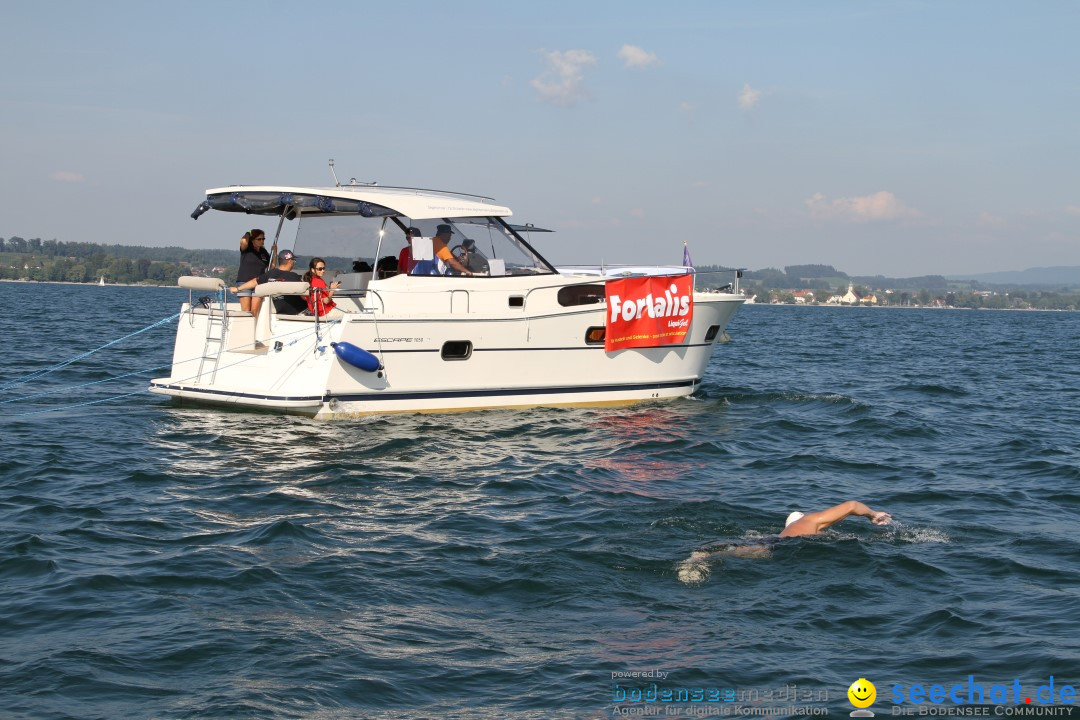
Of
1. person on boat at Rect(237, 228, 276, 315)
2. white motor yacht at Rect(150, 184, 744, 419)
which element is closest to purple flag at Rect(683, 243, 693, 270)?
white motor yacht at Rect(150, 184, 744, 419)

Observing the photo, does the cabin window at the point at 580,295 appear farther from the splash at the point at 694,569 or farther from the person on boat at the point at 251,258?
the splash at the point at 694,569

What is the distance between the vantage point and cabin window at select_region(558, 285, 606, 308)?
1416 centimetres

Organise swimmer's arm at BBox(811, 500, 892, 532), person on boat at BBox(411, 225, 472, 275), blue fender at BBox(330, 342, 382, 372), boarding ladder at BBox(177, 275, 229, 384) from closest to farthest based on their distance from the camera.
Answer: swimmer's arm at BBox(811, 500, 892, 532) < blue fender at BBox(330, 342, 382, 372) < boarding ladder at BBox(177, 275, 229, 384) < person on boat at BBox(411, 225, 472, 275)

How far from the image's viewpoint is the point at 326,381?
1267cm

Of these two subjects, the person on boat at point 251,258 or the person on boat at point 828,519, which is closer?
the person on boat at point 828,519

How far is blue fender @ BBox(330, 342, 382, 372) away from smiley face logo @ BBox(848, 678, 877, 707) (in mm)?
7918

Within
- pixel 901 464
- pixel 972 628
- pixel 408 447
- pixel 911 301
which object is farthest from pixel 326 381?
pixel 911 301

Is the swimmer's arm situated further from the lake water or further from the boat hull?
the boat hull

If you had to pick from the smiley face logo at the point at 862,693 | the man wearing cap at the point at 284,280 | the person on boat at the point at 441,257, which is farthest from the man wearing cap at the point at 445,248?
the smiley face logo at the point at 862,693

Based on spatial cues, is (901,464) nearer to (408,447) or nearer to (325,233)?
(408,447)

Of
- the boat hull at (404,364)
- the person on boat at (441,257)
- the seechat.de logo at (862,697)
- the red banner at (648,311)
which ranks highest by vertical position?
the person on boat at (441,257)

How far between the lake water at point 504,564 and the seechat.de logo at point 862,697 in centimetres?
6

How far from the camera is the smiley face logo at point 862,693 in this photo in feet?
18.4

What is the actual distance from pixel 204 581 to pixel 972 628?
4970 millimetres
